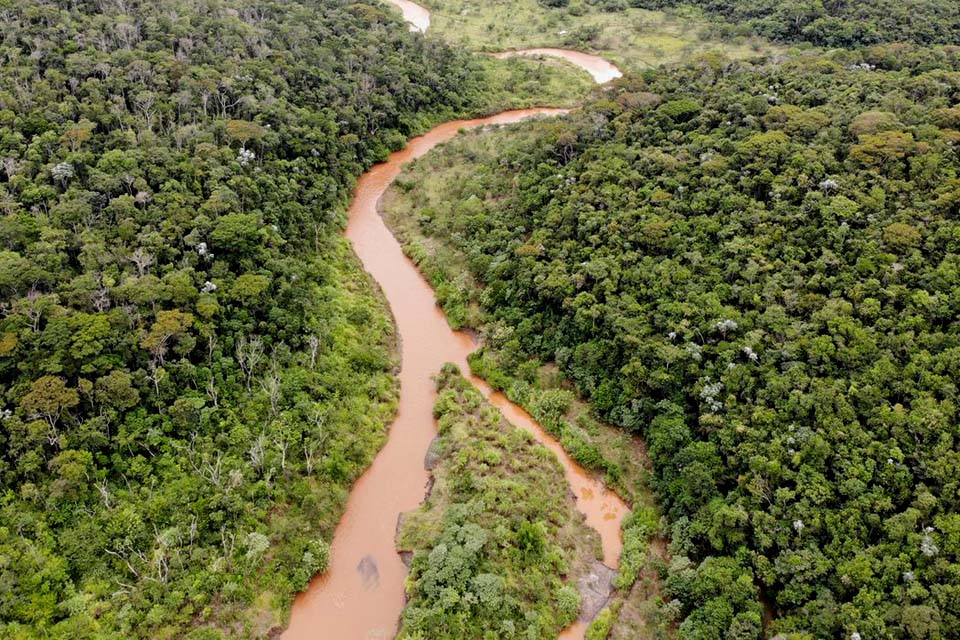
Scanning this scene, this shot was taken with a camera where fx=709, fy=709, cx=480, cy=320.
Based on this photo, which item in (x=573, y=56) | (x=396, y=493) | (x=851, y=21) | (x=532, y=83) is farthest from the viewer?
(x=573, y=56)

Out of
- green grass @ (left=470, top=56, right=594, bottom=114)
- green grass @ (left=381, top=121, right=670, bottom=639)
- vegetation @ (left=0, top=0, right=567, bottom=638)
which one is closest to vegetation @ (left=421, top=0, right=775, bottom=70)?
green grass @ (left=470, top=56, right=594, bottom=114)

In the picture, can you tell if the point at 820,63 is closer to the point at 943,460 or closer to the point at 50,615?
the point at 943,460

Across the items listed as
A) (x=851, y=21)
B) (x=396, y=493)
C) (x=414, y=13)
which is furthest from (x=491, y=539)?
(x=414, y=13)

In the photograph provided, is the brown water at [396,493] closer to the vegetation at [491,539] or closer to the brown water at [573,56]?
the vegetation at [491,539]

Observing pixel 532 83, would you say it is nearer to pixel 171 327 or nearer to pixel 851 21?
pixel 851 21

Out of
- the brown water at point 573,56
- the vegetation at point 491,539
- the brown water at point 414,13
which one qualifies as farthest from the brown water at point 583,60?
the vegetation at point 491,539
